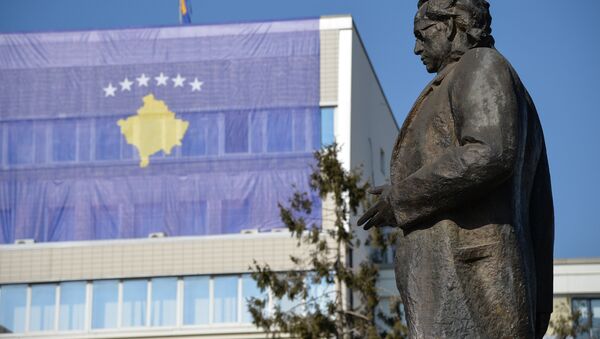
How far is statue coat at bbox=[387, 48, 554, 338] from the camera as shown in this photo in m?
6.26

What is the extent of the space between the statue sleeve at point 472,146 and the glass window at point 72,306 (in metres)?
50.5

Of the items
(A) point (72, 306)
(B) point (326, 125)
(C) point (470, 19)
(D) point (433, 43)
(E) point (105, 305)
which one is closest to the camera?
(C) point (470, 19)

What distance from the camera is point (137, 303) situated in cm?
5534

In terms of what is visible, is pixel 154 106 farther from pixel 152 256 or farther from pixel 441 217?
pixel 441 217

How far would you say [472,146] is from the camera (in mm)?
6242

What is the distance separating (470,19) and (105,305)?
164 feet

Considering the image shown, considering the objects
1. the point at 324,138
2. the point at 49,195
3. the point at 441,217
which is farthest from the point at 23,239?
the point at 441,217

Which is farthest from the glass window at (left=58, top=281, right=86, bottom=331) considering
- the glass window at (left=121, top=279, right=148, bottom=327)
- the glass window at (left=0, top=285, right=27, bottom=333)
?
the glass window at (left=121, top=279, right=148, bottom=327)

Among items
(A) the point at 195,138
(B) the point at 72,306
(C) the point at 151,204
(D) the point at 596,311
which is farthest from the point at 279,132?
(D) the point at 596,311

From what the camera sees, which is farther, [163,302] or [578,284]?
[163,302]

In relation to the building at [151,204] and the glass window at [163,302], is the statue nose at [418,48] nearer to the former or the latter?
the building at [151,204]

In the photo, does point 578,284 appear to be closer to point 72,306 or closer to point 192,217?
point 192,217

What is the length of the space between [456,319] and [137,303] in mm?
49621

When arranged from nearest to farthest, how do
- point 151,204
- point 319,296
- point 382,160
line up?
point 319,296, point 151,204, point 382,160
